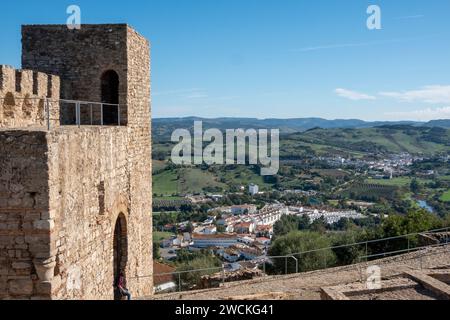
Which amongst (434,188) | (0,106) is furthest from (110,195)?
(434,188)

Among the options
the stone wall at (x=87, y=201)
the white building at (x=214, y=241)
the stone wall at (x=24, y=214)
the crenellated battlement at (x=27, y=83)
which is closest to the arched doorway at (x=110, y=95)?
the stone wall at (x=87, y=201)

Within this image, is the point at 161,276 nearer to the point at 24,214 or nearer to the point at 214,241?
the point at 214,241

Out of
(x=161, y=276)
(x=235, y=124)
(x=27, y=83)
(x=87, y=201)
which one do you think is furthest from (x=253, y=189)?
(x=87, y=201)

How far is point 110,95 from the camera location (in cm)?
1149

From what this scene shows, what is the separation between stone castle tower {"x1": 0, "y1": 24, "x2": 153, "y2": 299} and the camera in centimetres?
592

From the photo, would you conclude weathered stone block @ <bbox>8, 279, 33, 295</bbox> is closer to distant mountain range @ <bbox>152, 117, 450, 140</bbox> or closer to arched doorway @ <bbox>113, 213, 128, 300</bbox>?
arched doorway @ <bbox>113, 213, 128, 300</bbox>

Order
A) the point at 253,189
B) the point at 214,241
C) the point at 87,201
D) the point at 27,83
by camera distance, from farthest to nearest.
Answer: the point at 253,189 < the point at 214,241 < the point at 27,83 < the point at 87,201

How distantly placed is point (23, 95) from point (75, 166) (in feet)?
8.60

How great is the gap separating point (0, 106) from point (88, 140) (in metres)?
1.75

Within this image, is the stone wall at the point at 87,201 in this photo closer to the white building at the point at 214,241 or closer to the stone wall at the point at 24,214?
the stone wall at the point at 24,214

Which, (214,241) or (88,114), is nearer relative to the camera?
(88,114)

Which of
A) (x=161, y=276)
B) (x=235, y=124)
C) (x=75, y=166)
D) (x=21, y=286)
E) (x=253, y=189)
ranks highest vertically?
Result: (x=235, y=124)

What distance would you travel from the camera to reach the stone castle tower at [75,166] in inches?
233

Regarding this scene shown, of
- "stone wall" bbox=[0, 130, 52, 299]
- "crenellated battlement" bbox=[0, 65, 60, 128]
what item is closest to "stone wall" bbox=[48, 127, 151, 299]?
"stone wall" bbox=[0, 130, 52, 299]
